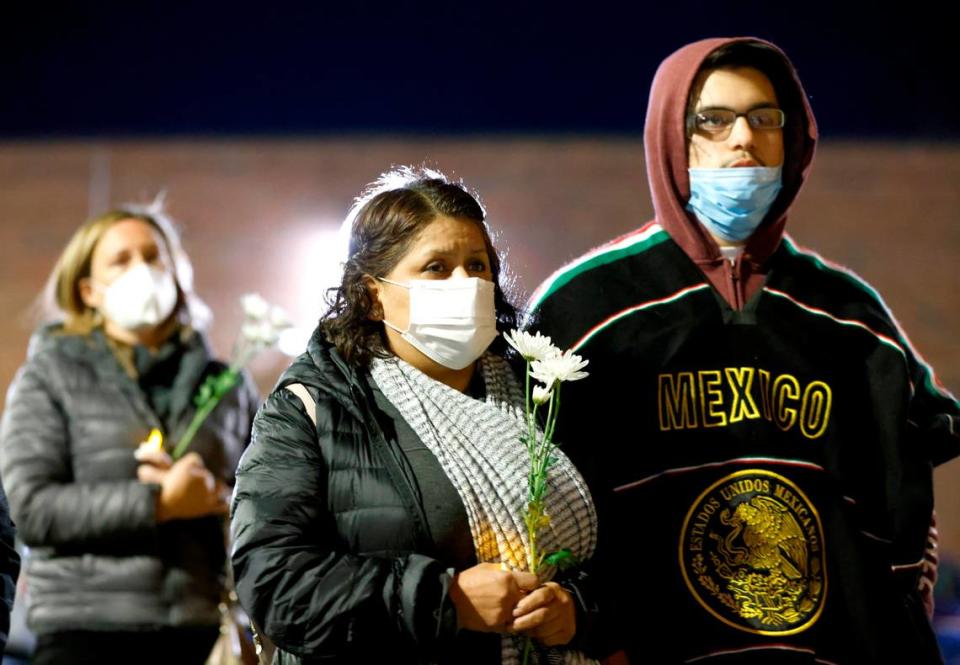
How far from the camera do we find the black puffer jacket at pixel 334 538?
2275mm

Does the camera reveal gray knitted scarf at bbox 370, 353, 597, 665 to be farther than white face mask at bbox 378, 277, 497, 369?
No

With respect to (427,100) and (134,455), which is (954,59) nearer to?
(427,100)

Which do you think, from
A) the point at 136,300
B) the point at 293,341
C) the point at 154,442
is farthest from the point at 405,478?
the point at 293,341

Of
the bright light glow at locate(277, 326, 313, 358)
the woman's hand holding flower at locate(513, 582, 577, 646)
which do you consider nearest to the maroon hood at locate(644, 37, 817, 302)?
the woman's hand holding flower at locate(513, 582, 577, 646)

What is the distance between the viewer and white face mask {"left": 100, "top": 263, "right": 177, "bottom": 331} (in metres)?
3.97

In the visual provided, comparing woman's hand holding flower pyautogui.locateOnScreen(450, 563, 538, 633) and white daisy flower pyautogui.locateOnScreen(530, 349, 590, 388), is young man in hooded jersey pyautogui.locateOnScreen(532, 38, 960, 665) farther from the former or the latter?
woman's hand holding flower pyautogui.locateOnScreen(450, 563, 538, 633)

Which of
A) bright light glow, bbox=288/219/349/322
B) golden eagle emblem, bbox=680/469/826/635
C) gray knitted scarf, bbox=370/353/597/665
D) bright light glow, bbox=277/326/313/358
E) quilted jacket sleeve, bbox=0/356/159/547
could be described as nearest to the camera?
gray knitted scarf, bbox=370/353/597/665

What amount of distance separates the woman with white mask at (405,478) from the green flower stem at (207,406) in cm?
139

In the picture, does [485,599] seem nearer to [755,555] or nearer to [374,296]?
[374,296]

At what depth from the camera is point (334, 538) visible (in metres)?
2.40

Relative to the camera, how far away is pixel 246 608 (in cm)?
236

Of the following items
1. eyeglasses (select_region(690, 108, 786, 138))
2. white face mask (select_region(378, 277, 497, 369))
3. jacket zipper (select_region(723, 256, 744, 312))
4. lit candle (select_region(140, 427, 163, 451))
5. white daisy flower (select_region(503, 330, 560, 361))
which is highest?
eyeglasses (select_region(690, 108, 786, 138))

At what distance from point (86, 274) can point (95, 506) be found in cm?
82

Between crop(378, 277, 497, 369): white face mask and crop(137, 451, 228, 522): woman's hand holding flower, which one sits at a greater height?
crop(378, 277, 497, 369): white face mask
